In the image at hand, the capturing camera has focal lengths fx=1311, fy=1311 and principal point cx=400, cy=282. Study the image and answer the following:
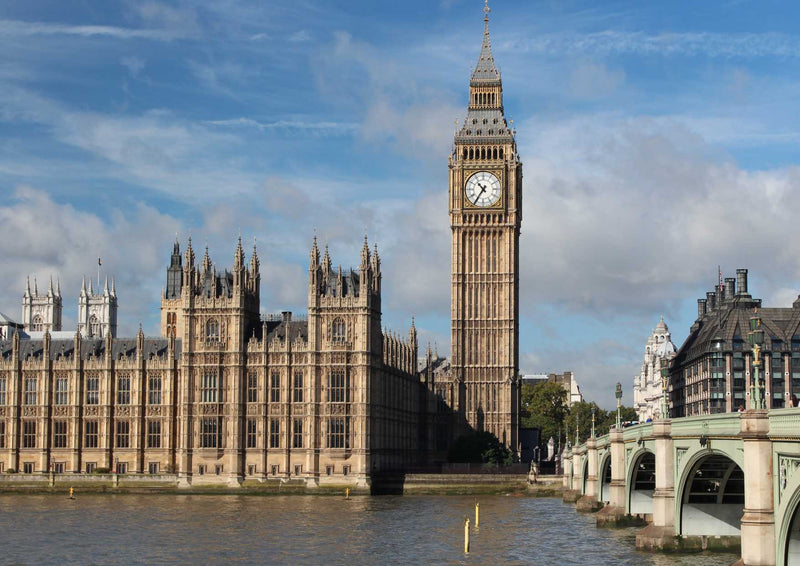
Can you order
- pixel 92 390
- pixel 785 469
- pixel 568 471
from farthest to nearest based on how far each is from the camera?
pixel 568 471, pixel 92 390, pixel 785 469

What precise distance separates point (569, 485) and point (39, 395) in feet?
174

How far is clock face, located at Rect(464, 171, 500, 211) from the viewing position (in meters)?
162

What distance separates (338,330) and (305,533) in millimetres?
43626

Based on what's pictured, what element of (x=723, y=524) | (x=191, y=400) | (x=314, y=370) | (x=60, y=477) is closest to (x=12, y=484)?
(x=60, y=477)

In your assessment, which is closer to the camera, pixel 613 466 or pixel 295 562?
pixel 295 562

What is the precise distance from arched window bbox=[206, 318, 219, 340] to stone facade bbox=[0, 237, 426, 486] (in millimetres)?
121

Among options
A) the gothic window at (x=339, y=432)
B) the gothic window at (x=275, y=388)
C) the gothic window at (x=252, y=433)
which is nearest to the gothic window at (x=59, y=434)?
the gothic window at (x=252, y=433)

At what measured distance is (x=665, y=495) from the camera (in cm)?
6328

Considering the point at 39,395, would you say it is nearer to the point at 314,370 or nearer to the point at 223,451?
the point at 223,451

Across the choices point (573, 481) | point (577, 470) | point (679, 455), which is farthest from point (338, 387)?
point (679, 455)

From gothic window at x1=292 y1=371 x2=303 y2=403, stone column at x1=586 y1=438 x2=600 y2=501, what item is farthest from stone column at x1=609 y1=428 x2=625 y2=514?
gothic window at x1=292 y1=371 x2=303 y2=403

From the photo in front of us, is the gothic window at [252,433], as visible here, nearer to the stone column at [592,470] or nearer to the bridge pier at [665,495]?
the stone column at [592,470]

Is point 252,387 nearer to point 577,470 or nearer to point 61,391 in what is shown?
point 61,391

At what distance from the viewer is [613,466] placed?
83.9m
